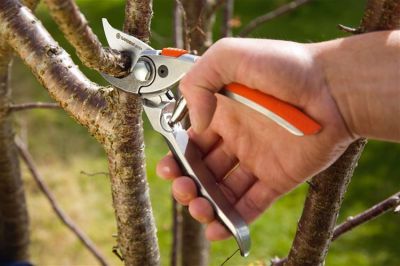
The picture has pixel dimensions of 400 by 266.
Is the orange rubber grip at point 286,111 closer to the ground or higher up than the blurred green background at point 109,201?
higher up

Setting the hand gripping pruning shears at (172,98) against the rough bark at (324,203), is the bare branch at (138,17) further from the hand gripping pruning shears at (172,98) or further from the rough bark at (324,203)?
the rough bark at (324,203)

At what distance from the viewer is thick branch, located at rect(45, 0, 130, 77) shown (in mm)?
603

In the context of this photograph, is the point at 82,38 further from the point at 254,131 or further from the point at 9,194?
the point at 9,194

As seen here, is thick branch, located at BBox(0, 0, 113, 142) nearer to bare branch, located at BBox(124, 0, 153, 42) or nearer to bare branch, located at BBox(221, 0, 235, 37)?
bare branch, located at BBox(124, 0, 153, 42)

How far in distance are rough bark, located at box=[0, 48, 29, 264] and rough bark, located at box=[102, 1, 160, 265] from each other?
0.59 meters

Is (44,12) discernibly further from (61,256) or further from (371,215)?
(371,215)

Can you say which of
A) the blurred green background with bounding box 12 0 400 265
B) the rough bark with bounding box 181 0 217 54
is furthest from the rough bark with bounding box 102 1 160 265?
the blurred green background with bounding box 12 0 400 265

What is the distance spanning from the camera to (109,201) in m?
3.10

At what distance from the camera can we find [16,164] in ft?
5.65

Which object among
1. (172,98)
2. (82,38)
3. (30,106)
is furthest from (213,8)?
(82,38)

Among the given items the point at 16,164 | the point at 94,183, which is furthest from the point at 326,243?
the point at 94,183

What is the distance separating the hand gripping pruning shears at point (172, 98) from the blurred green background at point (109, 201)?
114 centimetres

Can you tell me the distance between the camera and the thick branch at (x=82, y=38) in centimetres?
60

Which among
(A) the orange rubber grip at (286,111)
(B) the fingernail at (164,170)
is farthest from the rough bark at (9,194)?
(A) the orange rubber grip at (286,111)
